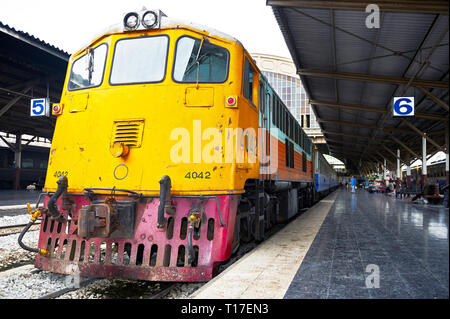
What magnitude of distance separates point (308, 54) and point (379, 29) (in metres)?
3.16

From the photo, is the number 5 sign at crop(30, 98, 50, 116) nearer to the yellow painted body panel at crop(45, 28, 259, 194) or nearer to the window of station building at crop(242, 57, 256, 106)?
the yellow painted body panel at crop(45, 28, 259, 194)

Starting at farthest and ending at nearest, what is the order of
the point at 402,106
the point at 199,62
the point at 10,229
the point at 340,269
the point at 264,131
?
the point at 402,106 < the point at 10,229 < the point at 264,131 < the point at 199,62 < the point at 340,269

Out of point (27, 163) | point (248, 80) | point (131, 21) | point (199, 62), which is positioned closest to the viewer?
point (199, 62)

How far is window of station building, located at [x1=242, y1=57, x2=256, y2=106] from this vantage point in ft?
18.8

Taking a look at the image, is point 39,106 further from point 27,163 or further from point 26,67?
point 27,163

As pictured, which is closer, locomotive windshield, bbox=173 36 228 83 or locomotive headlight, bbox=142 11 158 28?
locomotive windshield, bbox=173 36 228 83

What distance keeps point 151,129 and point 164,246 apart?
1.62 m

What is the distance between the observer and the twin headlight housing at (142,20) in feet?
17.6

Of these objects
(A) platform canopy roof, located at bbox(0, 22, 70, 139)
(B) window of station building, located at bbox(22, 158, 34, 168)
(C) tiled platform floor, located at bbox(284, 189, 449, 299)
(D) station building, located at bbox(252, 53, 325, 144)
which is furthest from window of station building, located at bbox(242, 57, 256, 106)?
(D) station building, located at bbox(252, 53, 325, 144)

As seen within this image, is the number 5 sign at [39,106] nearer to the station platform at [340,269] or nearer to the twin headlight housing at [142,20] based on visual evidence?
the twin headlight housing at [142,20]

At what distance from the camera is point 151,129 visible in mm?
4973

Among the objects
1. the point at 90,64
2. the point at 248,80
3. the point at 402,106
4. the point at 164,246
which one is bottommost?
the point at 164,246

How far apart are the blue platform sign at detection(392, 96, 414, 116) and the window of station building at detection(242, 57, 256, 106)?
8555 millimetres

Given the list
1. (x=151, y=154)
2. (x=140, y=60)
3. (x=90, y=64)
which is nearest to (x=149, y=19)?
(x=140, y=60)
